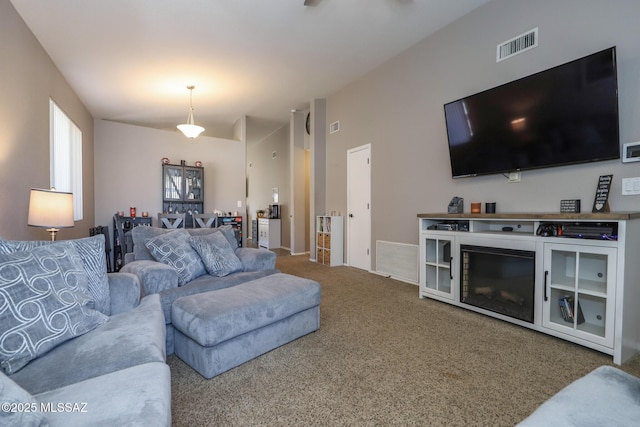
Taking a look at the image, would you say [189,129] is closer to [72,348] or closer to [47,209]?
[47,209]

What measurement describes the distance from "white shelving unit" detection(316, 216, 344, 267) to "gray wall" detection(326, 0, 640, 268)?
333mm

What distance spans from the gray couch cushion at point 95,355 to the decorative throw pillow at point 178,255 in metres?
0.94

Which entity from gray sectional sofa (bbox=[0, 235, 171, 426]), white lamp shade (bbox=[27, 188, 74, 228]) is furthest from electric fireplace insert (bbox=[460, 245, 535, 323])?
white lamp shade (bbox=[27, 188, 74, 228])

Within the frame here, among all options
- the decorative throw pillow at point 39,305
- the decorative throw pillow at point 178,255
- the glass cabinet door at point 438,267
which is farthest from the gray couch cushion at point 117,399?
the glass cabinet door at point 438,267

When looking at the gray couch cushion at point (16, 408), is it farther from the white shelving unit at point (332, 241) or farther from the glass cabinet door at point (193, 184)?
the glass cabinet door at point (193, 184)

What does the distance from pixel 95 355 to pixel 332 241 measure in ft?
14.2

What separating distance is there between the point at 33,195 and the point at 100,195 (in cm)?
381

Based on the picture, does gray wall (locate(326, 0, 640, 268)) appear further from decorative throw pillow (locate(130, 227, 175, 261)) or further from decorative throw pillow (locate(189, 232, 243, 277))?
decorative throw pillow (locate(130, 227, 175, 261))

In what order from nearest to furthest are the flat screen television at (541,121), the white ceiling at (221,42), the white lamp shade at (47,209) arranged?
the flat screen television at (541,121)
the white lamp shade at (47,209)
the white ceiling at (221,42)

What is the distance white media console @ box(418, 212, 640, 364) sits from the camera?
6.38 feet

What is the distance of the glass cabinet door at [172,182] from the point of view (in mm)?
5960

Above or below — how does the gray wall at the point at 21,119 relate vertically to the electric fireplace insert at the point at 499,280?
above

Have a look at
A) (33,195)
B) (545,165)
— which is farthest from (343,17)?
(33,195)

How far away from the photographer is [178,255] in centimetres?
249
